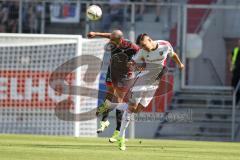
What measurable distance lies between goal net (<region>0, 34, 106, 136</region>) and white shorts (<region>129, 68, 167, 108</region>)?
437 centimetres

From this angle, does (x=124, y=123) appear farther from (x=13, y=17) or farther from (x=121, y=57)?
(x=13, y=17)

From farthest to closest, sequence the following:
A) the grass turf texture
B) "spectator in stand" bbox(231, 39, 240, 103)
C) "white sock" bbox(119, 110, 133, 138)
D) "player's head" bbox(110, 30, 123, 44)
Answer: "spectator in stand" bbox(231, 39, 240, 103) → "player's head" bbox(110, 30, 123, 44) → "white sock" bbox(119, 110, 133, 138) → the grass turf texture

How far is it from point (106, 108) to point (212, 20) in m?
10.3

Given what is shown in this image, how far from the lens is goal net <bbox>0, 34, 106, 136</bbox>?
20.7 meters

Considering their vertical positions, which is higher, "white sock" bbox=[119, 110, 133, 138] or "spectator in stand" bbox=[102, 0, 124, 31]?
"spectator in stand" bbox=[102, 0, 124, 31]

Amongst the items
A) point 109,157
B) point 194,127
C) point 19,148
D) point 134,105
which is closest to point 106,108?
point 134,105

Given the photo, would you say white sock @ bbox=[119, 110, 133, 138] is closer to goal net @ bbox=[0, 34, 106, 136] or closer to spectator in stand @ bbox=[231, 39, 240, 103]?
goal net @ bbox=[0, 34, 106, 136]

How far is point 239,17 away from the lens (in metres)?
25.7

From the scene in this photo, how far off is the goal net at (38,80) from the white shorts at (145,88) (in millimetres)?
4371

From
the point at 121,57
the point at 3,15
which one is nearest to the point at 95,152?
the point at 121,57

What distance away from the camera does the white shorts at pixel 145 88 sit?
1511cm

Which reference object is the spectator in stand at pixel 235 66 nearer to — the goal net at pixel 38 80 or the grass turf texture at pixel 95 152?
the goal net at pixel 38 80

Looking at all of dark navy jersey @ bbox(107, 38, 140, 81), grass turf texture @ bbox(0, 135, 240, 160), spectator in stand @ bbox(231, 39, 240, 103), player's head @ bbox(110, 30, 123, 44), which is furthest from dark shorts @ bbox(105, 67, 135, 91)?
spectator in stand @ bbox(231, 39, 240, 103)

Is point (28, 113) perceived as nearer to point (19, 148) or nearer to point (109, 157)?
point (19, 148)
